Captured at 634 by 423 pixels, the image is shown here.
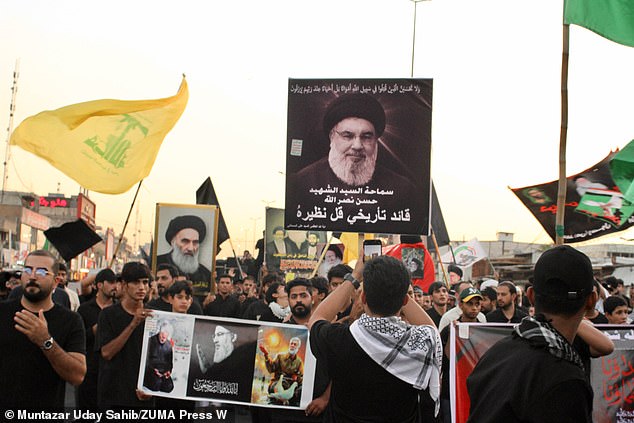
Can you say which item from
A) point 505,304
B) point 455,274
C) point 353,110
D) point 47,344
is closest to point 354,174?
point 353,110

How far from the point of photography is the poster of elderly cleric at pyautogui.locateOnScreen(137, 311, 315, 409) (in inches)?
290

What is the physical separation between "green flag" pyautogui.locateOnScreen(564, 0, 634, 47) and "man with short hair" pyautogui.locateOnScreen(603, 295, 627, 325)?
2.93m

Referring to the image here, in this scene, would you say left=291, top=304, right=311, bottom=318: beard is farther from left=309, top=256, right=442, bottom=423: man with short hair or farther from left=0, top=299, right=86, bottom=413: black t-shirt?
left=309, top=256, right=442, bottom=423: man with short hair

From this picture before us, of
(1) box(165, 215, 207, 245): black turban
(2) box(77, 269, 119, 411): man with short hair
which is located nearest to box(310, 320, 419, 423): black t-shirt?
(2) box(77, 269, 119, 411): man with short hair

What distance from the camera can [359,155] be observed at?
9469 mm

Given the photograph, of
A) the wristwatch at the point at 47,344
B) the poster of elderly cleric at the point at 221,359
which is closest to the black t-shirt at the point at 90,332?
the poster of elderly cleric at the point at 221,359

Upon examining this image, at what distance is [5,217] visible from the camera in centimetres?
8144

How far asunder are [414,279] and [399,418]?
10.6m

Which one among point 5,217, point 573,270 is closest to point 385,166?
point 573,270

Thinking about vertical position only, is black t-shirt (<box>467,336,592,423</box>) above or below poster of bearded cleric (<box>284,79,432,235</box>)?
below

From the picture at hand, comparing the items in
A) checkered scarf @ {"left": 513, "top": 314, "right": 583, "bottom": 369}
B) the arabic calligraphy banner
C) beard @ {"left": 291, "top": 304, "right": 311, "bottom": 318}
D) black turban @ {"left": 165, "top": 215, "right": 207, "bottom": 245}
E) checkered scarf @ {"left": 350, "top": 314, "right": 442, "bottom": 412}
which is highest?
the arabic calligraphy banner

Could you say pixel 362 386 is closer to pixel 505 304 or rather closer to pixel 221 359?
pixel 221 359

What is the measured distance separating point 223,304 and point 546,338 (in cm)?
1108

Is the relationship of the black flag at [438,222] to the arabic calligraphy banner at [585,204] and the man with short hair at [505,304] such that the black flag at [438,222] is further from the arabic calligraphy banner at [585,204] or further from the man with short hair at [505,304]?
the man with short hair at [505,304]
